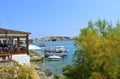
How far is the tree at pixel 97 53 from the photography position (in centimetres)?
2356

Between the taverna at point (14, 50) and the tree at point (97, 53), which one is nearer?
the tree at point (97, 53)

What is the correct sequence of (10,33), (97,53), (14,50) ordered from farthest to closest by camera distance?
(10,33) < (14,50) < (97,53)

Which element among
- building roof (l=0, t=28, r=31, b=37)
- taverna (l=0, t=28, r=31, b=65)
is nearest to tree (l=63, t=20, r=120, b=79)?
taverna (l=0, t=28, r=31, b=65)

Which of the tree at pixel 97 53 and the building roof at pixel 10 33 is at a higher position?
the building roof at pixel 10 33

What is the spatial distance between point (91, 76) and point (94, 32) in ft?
10.2

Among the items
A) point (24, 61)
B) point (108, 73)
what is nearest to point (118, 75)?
point (108, 73)

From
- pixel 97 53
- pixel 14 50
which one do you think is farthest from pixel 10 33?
pixel 97 53

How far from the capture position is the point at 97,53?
24.0 metres

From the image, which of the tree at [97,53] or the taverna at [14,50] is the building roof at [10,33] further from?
the tree at [97,53]

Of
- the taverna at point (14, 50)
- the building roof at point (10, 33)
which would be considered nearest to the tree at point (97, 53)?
the taverna at point (14, 50)

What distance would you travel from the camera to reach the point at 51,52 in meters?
98.5

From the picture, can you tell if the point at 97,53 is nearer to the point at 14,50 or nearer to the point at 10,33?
the point at 14,50

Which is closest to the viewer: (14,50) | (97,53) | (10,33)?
(97,53)

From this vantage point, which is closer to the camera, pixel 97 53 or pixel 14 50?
pixel 97 53
